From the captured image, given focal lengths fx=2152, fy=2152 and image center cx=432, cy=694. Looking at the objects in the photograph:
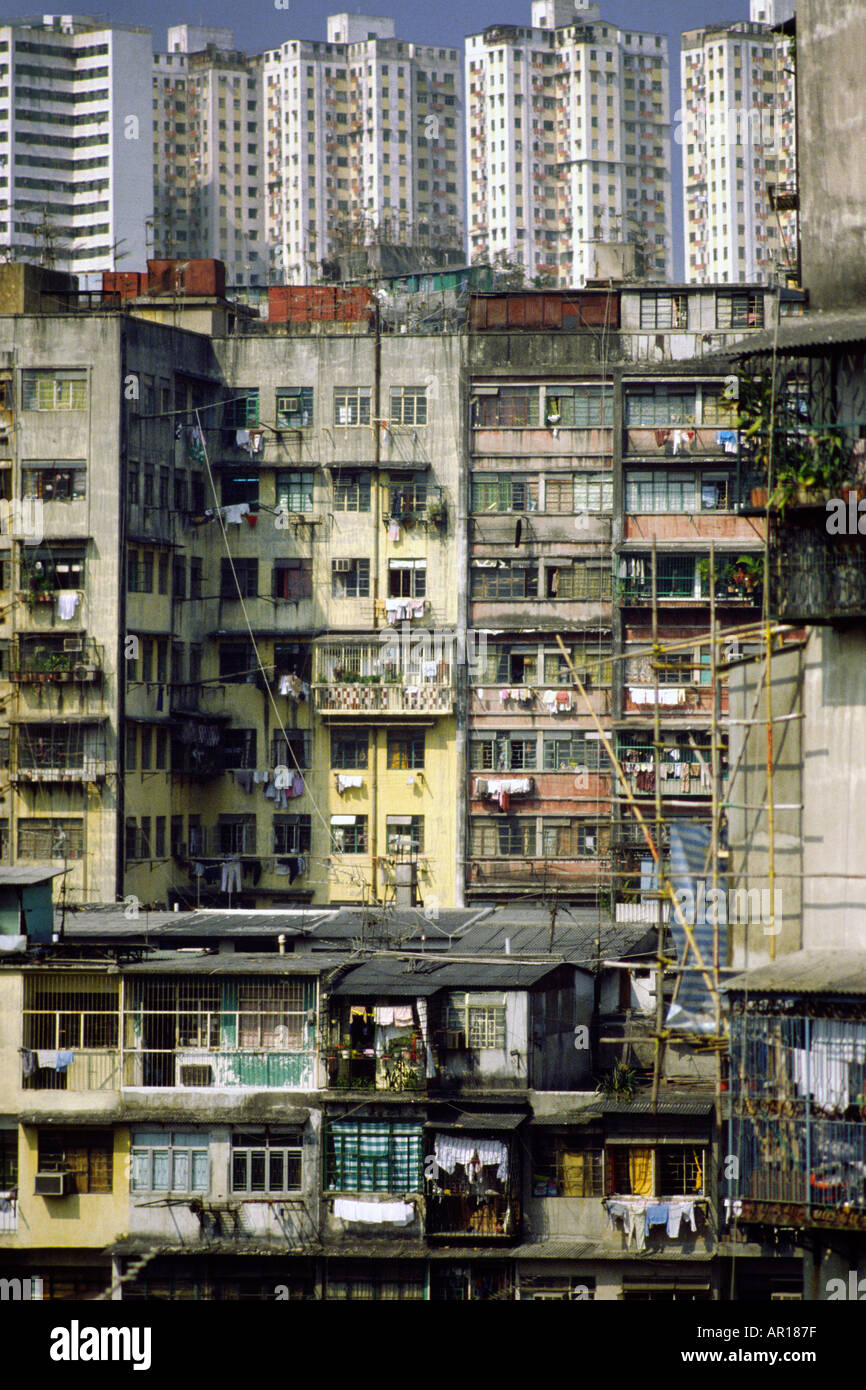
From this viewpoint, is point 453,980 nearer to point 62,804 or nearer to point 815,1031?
A: point 815,1031

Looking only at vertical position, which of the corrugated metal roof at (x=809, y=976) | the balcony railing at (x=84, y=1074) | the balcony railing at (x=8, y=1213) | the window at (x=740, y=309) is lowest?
the balcony railing at (x=8, y=1213)

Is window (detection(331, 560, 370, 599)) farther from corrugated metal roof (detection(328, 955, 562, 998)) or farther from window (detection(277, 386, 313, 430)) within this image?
corrugated metal roof (detection(328, 955, 562, 998))

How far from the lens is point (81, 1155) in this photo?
3897 centimetres

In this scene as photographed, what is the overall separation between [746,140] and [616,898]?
97506 millimetres

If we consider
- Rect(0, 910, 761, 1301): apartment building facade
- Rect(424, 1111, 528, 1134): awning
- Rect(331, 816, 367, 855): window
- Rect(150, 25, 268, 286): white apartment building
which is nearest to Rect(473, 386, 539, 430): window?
Rect(331, 816, 367, 855): window

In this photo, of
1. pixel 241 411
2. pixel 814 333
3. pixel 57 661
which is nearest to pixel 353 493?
pixel 241 411

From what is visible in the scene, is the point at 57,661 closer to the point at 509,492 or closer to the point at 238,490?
the point at 238,490

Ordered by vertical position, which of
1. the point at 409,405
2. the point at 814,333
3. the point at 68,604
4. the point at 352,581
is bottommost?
the point at 68,604

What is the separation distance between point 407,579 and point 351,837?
7.38 m

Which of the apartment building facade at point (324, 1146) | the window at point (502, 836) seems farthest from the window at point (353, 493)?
the apartment building facade at point (324, 1146)

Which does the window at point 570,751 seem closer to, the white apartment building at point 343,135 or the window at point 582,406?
the window at point 582,406

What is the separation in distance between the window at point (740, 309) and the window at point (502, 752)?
1266cm

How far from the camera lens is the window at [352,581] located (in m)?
60.4
